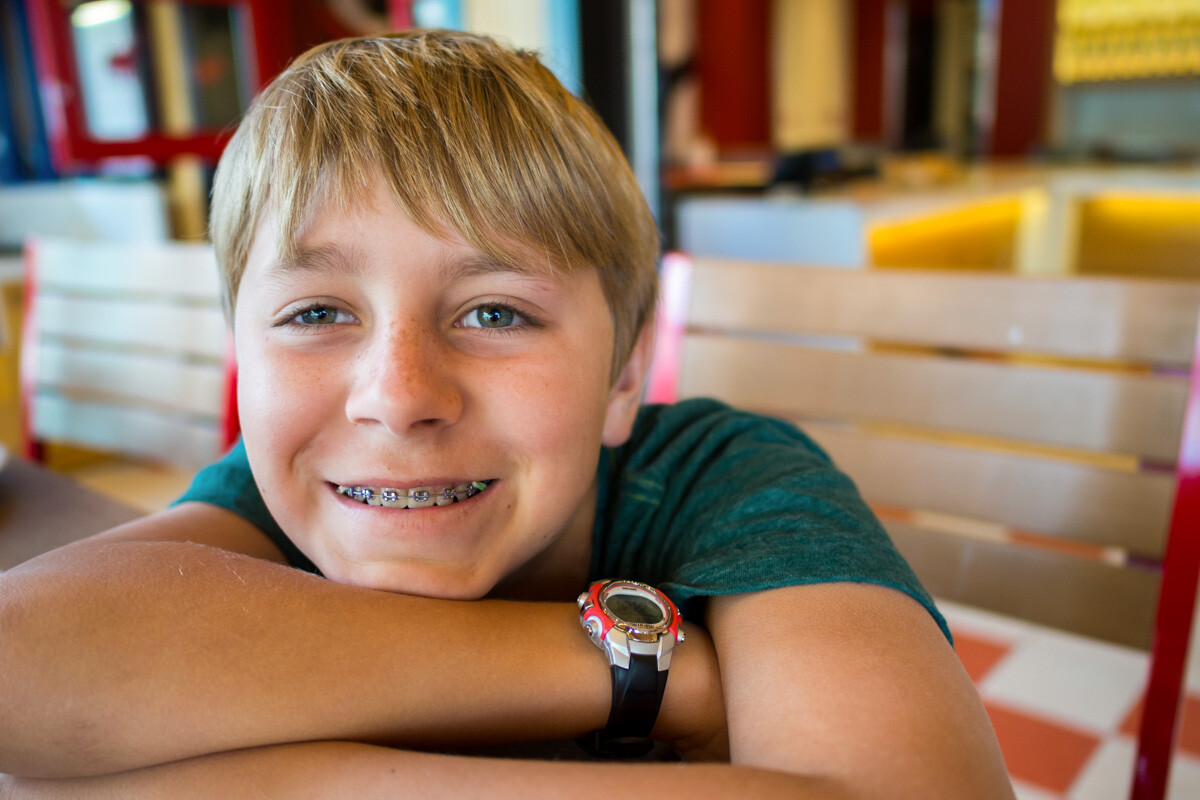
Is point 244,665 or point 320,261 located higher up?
point 320,261

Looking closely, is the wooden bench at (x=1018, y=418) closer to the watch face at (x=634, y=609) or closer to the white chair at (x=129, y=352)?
the watch face at (x=634, y=609)

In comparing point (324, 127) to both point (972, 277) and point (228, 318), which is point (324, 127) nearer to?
point (228, 318)

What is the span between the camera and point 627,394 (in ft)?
2.61

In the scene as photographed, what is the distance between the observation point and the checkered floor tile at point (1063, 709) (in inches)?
62.5

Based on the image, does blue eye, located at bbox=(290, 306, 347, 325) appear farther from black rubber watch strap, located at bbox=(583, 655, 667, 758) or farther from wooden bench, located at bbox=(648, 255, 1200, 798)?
wooden bench, located at bbox=(648, 255, 1200, 798)

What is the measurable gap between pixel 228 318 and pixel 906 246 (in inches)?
99.7

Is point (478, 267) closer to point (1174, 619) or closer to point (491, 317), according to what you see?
point (491, 317)

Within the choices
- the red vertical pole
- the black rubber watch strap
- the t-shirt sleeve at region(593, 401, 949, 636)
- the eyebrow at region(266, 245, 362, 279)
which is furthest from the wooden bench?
the eyebrow at region(266, 245, 362, 279)

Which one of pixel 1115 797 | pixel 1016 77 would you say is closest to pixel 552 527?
pixel 1115 797

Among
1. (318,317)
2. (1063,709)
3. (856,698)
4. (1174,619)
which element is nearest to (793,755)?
(856,698)

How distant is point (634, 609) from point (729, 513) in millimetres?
125

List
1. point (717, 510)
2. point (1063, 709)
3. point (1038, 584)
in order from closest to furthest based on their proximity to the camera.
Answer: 1. point (717, 510)
2. point (1038, 584)
3. point (1063, 709)

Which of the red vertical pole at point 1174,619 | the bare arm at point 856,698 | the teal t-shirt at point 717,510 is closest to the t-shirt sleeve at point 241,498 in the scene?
the teal t-shirt at point 717,510

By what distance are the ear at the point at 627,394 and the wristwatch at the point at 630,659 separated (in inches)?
8.2
